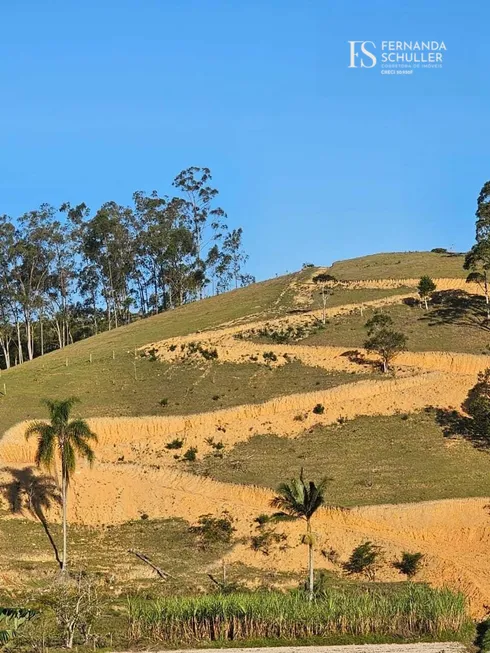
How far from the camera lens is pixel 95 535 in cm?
4900

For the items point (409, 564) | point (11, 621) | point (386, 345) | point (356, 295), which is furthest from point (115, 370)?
point (11, 621)

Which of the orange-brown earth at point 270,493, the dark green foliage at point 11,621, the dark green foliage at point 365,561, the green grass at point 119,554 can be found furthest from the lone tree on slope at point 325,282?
the dark green foliage at point 11,621

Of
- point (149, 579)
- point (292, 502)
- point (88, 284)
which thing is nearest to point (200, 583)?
point (149, 579)

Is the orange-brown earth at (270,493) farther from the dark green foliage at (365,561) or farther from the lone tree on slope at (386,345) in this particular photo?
the lone tree on slope at (386,345)

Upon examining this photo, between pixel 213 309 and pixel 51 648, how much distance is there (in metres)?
73.6

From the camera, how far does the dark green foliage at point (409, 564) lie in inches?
1728

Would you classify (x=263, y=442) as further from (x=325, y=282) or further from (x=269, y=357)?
(x=325, y=282)

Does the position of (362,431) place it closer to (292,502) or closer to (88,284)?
(292,502)

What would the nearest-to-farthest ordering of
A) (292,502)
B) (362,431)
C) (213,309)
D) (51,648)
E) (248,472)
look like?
1. (51,648)
2. (292,502)
3. (248,472)
4. (362,431)
5. (213,309)

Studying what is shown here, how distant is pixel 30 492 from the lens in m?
51.7

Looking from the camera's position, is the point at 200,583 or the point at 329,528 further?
the point at 329,528

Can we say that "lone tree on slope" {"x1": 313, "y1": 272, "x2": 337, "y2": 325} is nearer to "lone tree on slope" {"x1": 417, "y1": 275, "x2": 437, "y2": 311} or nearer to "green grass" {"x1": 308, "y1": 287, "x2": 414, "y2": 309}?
"green grass" {"x1": 308, "y1": 287, "x2": 414, "y2": 309}

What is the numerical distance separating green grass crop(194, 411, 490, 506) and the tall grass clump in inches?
615

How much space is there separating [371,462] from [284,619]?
23115 mm
